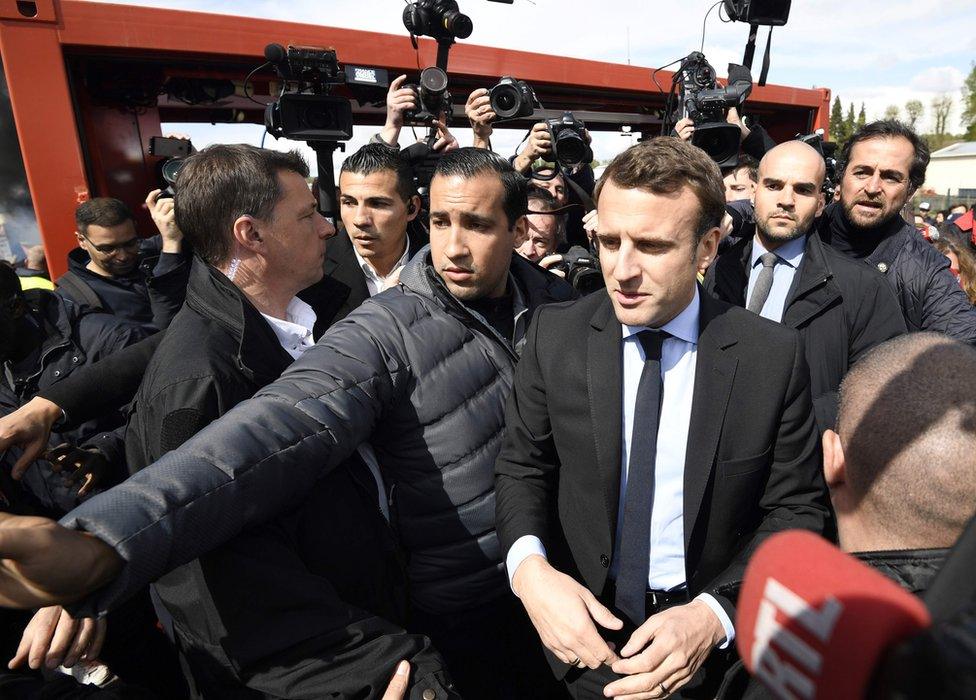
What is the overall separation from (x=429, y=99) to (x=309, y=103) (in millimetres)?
618

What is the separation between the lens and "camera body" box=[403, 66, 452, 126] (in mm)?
2939

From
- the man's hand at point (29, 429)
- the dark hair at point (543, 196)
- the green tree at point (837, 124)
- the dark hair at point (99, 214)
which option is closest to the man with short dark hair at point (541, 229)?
the dark hair at point (543, 196)

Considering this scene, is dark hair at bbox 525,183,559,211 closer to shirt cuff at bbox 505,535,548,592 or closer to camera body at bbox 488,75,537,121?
camera body at bbox 488,75,537,121

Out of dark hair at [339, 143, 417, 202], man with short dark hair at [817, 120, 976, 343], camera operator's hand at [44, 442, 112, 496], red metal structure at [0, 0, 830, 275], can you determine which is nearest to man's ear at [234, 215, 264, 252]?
camera operator's hand at [44, 442, 112, 496]

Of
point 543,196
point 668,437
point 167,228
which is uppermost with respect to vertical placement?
point 543,196

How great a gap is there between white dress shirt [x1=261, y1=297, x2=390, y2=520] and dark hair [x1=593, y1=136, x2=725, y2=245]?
91cm

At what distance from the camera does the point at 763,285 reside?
8.02 ft

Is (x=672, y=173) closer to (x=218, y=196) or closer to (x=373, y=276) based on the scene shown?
(x=218, y=196)

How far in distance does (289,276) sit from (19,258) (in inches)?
109

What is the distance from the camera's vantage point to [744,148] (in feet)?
11.3

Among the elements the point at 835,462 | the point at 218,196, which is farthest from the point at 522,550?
the point at 218,196

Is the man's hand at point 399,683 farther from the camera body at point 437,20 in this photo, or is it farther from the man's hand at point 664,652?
the camera body at point 437,20

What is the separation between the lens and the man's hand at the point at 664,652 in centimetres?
102

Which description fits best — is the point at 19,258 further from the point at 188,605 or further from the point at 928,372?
the point at 928,372
